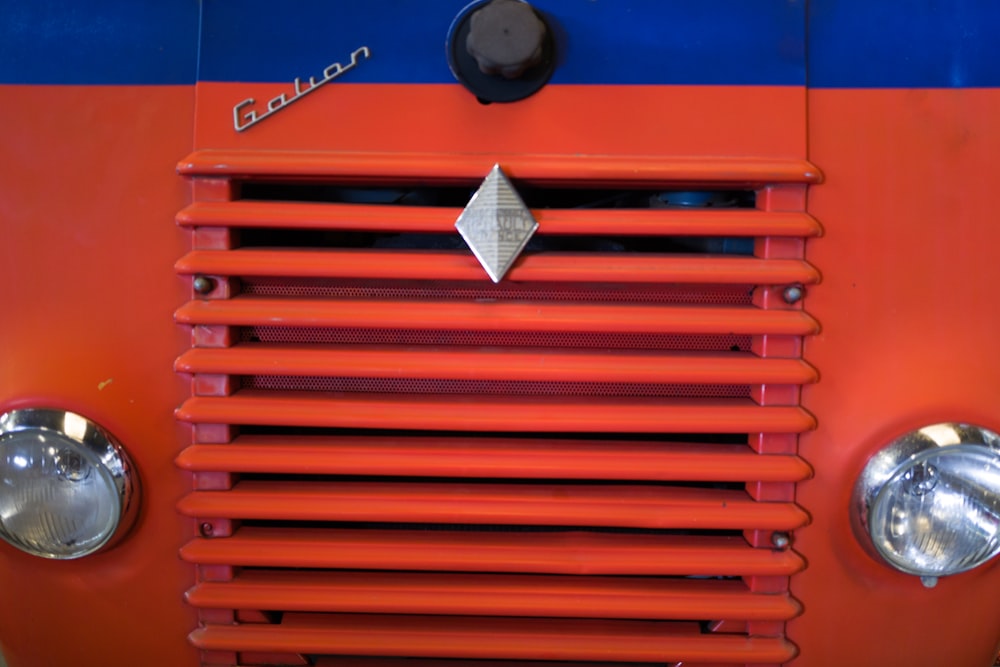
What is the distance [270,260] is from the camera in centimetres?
117

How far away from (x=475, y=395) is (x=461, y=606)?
0.33 m

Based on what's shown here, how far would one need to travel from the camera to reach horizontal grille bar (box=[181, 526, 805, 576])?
1211mm

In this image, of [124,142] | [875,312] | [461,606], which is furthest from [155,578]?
[875,312]

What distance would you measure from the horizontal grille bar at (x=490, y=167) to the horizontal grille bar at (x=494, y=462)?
413mm

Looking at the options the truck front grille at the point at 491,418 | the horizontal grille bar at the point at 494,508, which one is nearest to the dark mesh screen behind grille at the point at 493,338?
the truck front grille at the point at 491,418

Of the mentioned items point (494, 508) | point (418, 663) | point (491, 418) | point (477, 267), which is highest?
point (477, 267)

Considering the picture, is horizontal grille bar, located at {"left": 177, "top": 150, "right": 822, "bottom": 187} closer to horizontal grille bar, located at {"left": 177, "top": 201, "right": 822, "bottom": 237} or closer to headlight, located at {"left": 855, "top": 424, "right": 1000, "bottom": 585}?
horizontal grille bar, located at {"left": 177, "top": 201, "right": 822, "bottom": 237}

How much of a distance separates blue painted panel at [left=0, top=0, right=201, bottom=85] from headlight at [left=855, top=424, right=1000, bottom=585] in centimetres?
119

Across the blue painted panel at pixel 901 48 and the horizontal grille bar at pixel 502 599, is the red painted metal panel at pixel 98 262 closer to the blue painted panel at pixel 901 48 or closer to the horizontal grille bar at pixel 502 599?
the horizontal grille bar at pixel 502 599

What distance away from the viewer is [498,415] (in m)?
1.18

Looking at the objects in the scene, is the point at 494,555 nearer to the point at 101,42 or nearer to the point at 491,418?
the point at 491,418

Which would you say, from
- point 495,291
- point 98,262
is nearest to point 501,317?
point 495,291

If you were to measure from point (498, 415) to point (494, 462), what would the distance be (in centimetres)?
7

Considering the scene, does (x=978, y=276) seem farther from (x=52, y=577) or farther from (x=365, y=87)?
(x=52, y=577)
